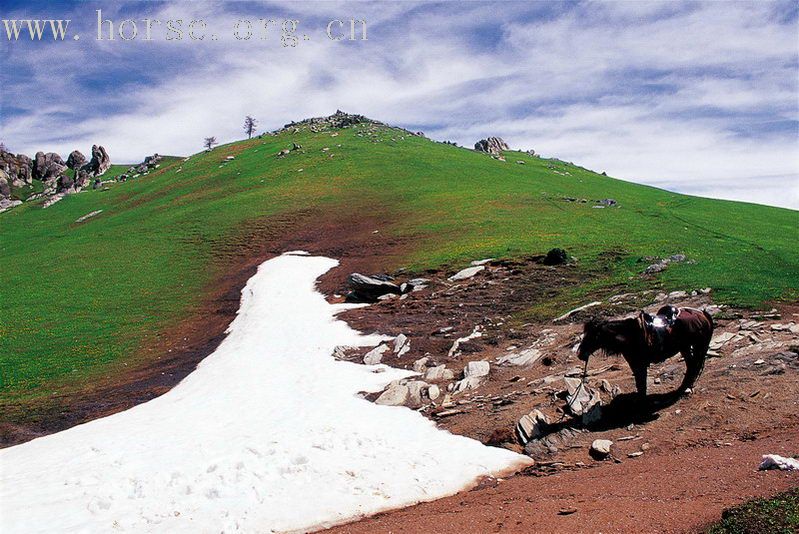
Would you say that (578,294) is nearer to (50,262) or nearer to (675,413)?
(675,413)

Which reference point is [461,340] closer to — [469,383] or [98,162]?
[469,383]

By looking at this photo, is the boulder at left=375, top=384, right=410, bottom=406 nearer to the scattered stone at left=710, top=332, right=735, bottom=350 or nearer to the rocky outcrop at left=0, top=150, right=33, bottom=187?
the scattered stone at left=710, top=332, right=735, bottom=350

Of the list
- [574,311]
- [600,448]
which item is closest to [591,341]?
[600,448]

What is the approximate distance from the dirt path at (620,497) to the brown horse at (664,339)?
281 cm

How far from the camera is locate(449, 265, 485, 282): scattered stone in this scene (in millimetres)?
35588

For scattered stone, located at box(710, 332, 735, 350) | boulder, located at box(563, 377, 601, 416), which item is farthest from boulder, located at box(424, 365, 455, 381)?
scattered stone, located at box(710, 332, 735, 350)

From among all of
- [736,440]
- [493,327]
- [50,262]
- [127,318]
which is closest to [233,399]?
[493,327]

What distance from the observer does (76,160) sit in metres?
152

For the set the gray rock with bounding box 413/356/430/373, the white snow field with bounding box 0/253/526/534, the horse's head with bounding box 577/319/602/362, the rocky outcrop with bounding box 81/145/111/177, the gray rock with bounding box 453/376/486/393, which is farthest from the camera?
the rocky outcrop with bounding box 81/145/111/177

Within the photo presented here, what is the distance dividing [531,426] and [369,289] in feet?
72.2

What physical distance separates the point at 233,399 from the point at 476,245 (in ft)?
87.6

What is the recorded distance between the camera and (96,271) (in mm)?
51219

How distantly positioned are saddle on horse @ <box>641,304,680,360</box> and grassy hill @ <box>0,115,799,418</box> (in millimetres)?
8412

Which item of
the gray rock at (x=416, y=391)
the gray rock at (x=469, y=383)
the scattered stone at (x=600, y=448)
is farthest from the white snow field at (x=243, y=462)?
the gray rock at (x=469, y=383)
